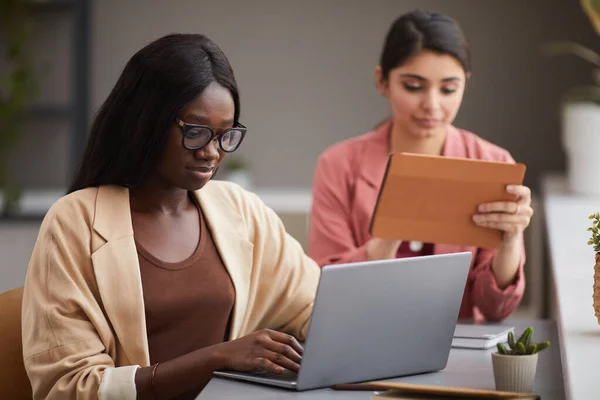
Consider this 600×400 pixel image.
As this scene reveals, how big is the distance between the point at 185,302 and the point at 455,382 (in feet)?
1.77

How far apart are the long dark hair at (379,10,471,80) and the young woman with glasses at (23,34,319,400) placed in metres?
0.83

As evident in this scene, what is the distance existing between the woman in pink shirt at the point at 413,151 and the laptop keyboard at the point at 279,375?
0.79 m

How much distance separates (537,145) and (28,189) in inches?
94.7

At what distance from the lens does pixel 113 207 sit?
2053 mm

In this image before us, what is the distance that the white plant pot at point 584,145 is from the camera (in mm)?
3930

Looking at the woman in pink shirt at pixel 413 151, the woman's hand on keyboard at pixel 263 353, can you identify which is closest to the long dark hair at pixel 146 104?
the woman's hand on keyboard at pixel 263 353

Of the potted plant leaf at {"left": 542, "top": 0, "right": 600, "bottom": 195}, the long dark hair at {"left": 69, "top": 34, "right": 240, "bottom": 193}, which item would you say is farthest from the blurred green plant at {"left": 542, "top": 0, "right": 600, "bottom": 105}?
the long dark hair at {"left": 69, "top": 34, "right": 240, "bottom": 193}

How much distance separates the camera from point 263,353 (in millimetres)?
1853

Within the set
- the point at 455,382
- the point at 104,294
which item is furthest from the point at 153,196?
the point at 455,382

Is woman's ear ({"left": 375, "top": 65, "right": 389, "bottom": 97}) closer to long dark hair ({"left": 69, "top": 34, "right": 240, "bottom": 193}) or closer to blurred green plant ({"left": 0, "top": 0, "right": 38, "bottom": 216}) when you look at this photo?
long dark hair ({"left": 69, "top": 34, "right": 240, "bottom": 193})

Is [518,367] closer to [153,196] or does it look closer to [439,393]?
[439,393]

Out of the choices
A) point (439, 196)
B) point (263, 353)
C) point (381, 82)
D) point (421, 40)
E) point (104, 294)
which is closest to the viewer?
point (263, 353)

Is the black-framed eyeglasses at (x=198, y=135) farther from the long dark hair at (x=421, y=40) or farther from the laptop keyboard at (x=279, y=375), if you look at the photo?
the long dark hair at (x=421, y=40)

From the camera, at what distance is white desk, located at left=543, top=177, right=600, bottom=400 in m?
1.69
